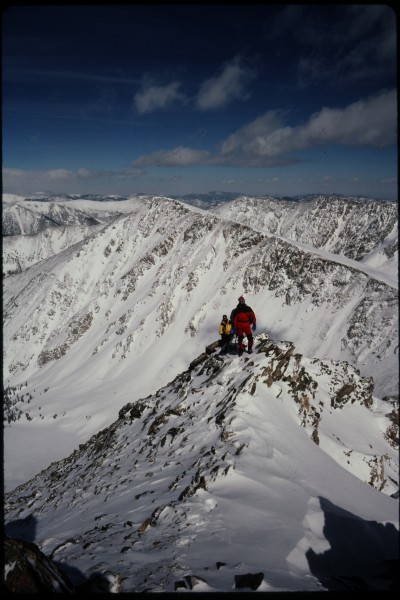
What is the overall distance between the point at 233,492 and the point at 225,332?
11.8 metres

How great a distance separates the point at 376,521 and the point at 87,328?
12780 cm

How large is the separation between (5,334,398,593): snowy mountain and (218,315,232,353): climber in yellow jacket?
1.04m

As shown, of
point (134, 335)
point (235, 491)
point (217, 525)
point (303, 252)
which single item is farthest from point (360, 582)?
point (134, 335)

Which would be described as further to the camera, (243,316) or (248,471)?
(243,316)

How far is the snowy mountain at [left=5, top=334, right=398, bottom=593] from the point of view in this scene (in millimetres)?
9109

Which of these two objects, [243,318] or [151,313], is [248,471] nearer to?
[243,318]

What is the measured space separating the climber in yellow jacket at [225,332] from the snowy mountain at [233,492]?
1.04 m

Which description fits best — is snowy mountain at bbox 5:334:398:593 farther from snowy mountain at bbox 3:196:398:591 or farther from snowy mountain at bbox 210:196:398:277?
snowy mountain at bbox 210:196:398:277

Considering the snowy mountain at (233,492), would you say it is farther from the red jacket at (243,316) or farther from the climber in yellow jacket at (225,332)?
the red jacket at (243,316)

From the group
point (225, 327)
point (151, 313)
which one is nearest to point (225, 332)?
point (225, 327)

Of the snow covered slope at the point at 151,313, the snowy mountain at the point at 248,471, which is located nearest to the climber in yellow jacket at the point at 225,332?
the snowy mountain at the point at 248,471

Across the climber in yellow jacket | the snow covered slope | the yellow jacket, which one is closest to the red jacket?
the climber in yellow jacket

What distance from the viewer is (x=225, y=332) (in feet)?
78.7

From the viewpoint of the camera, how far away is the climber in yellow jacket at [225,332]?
23.2 m
